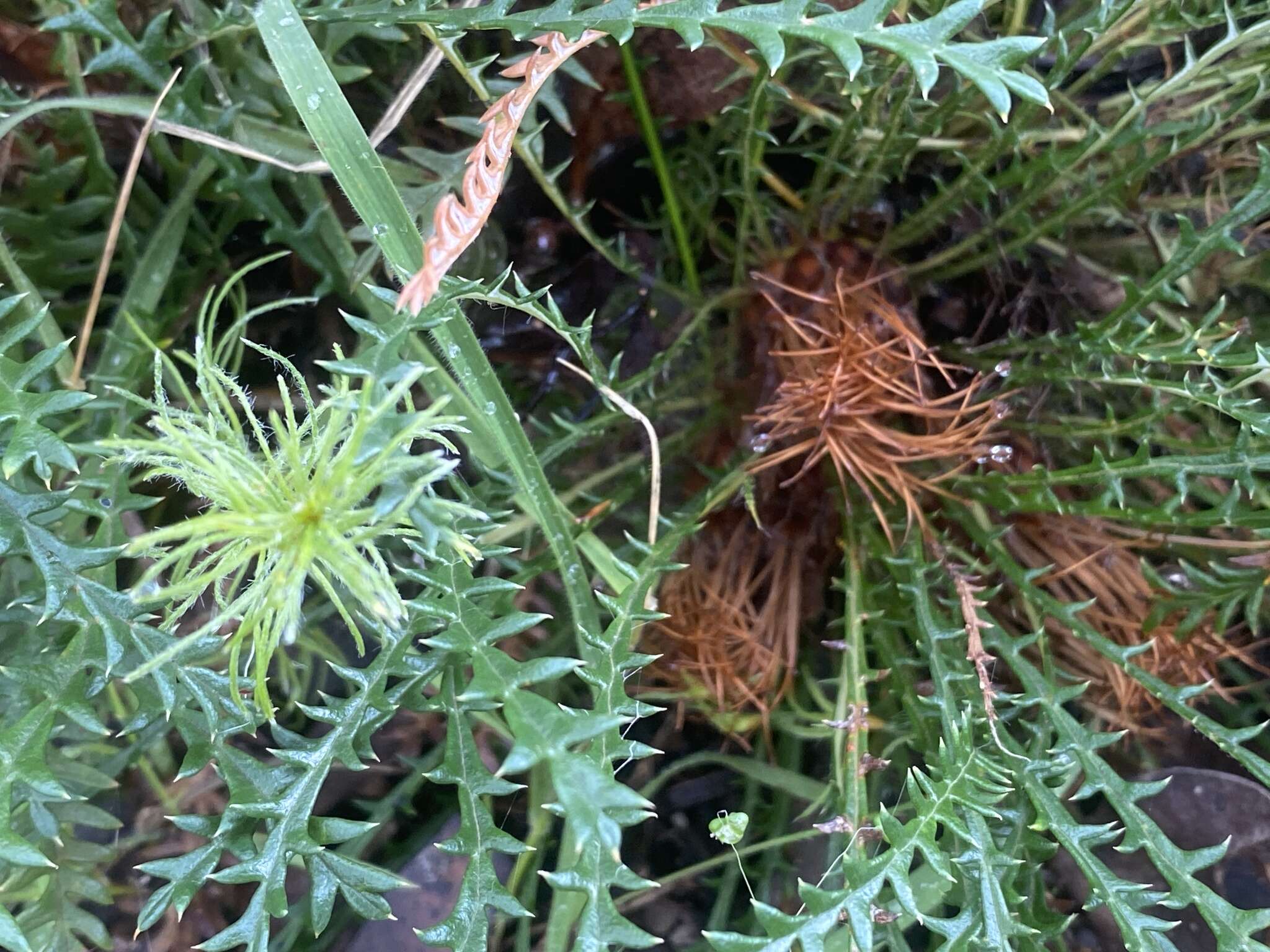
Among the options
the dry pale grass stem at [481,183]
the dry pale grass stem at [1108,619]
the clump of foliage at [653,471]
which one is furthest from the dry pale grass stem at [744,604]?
the dry pale grass stem at [481,183]

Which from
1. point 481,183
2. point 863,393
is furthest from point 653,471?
point 481,183

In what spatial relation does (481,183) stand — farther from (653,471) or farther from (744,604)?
(744,604)

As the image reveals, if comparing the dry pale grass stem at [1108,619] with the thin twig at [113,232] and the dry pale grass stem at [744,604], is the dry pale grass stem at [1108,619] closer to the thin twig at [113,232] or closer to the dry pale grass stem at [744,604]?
the dry pale grass stem at [744,604]

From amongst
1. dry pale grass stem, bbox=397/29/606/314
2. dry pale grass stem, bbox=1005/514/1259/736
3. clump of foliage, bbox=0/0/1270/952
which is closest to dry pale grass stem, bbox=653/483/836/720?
clump of foliage, bbox=0/0/1270/952

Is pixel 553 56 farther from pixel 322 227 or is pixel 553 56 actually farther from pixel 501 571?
pixel 501 571

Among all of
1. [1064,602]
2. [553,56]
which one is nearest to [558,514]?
[553,56]
